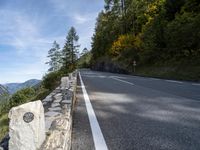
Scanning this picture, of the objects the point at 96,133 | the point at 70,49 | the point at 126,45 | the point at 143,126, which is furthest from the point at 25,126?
the point at 70,49

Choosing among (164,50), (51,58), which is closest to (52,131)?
(164,50)

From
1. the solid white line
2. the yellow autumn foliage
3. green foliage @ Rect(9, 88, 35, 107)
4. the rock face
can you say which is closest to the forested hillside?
the yellow autumn foliage

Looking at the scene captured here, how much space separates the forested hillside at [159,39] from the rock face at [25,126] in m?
20.2

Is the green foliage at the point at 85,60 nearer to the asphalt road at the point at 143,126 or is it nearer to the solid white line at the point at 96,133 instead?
the asphalt road at the point at 143,126

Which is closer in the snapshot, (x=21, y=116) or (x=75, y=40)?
(x=21, y=116)

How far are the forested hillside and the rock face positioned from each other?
20176 millimetres

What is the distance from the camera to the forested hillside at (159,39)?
2583cm

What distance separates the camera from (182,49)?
28.6m

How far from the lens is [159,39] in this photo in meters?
34.5

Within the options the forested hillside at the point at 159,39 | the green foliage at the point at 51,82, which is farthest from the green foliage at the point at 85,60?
the green foliage at the point at 51,82

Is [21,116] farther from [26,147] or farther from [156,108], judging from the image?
→ [156,108]

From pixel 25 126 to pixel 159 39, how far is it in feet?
107

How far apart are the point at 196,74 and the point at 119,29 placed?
42.1m

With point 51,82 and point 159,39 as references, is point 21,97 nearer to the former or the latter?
point 51,82
